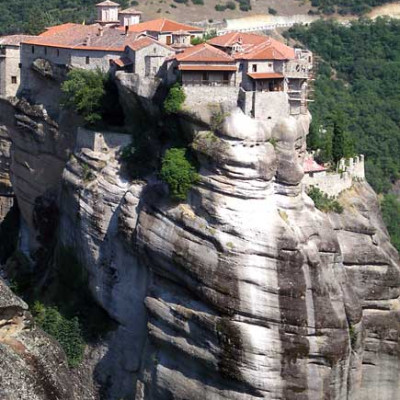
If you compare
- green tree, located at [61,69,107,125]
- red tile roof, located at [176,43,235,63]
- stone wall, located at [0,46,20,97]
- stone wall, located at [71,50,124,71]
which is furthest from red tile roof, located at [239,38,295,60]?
stone wall, located at [0,46,20,97]

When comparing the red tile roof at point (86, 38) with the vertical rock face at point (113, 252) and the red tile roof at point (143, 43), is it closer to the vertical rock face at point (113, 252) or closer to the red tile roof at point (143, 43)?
the red tile roof at point (143, 43)

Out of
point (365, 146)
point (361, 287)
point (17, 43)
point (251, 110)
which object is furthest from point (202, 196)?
point (365, 146)

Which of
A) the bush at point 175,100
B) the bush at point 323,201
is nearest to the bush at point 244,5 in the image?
the bush at point 323,201

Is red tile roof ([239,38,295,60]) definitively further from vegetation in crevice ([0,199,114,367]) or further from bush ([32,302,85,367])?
bush ([32,302,85,367])

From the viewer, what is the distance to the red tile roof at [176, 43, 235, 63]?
135 ft

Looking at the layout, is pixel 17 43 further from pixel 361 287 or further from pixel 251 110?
pixel 361 287

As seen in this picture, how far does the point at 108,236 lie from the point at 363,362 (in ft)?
38.4

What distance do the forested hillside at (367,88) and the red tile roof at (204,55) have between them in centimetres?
2733

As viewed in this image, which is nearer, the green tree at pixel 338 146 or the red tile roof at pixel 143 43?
the red tile roof at pixel 143 43

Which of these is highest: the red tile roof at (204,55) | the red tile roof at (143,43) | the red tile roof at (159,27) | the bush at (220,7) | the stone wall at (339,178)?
the bush at (220,7)

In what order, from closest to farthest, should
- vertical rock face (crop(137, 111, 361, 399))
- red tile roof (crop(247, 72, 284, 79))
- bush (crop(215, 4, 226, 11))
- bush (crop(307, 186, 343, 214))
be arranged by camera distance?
vertical rock face (crop(137, 111, 361, 399))
red tile roof (crop(247, 72, 284, 79))
bush (crop(307, 186, 343, 214))
bush (crop(215, 4, 226, 11))

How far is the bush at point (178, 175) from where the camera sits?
40.3 m

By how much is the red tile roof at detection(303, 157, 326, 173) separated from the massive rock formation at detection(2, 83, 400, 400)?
1.26m

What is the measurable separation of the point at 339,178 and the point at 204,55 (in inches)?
328
